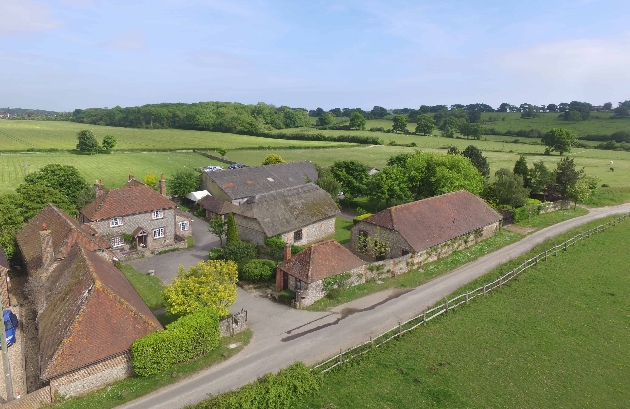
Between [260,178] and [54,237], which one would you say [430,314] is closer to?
[54,237]

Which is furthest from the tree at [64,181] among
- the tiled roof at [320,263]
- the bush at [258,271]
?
the tiled roof at [320,263]

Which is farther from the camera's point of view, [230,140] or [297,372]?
[230,140]

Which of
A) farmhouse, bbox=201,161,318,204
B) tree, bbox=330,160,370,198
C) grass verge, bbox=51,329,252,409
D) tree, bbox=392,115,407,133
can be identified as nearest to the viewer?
grass verge, bbox=51,329,252,409

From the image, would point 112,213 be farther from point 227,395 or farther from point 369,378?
point 369,378

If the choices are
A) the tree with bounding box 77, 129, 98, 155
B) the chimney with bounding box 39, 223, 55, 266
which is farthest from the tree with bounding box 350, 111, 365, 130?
the chimney with bounding box 39, 223, 55, 266

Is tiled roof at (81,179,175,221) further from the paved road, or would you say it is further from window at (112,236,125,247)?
the paved road

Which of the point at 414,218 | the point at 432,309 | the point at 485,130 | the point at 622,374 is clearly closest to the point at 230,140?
the point at 485,130

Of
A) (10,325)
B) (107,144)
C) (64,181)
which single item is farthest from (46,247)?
(107,144)
